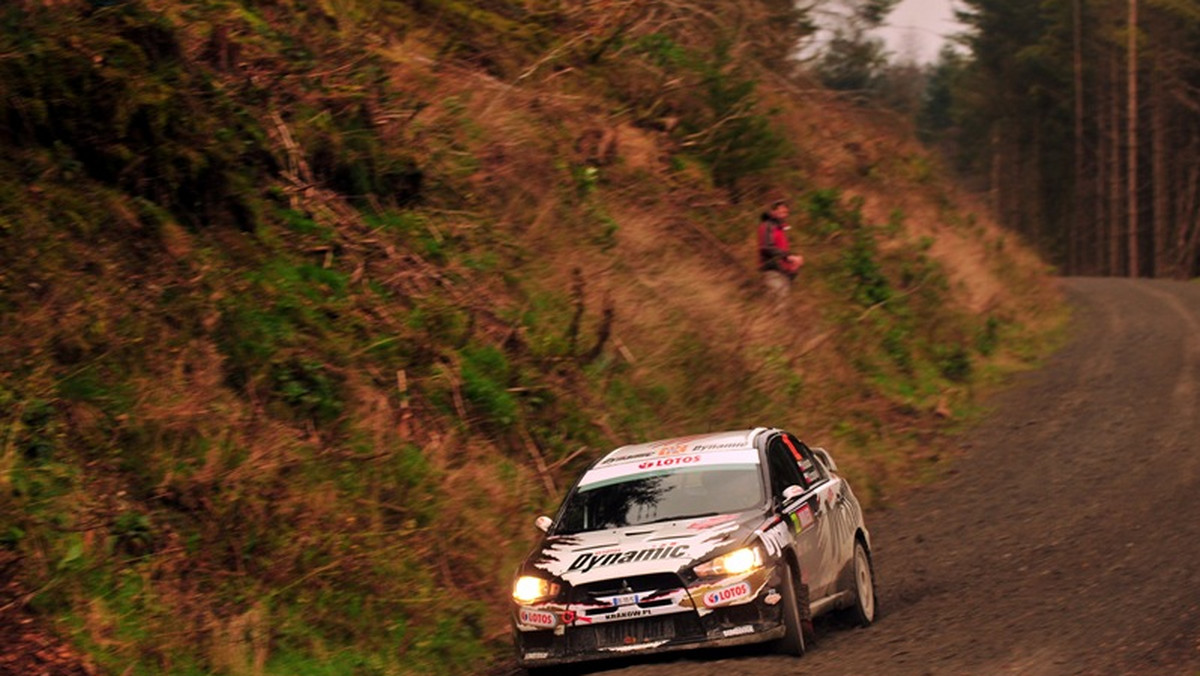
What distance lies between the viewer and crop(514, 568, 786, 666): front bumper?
8.94 m

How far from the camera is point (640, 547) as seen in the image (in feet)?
30.3

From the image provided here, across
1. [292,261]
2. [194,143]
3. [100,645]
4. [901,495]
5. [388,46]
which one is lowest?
[901,495]

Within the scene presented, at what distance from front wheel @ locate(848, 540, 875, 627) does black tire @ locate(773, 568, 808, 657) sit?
62.7 inches

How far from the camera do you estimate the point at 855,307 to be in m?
24.5

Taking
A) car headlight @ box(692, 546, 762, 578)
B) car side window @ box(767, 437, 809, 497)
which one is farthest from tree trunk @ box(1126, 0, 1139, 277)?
car headlight @ box(692, 546, 762, 578)

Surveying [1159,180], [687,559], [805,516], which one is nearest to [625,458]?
[805,516]

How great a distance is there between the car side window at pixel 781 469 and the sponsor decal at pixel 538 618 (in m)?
1.86

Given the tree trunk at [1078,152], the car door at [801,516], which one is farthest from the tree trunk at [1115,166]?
the car door at [801,516]

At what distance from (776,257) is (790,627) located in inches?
490

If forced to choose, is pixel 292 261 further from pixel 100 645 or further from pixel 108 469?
pixel 100 645

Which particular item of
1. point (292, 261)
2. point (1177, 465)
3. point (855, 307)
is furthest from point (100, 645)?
point (855, 307)

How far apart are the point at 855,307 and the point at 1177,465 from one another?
859 centimetres

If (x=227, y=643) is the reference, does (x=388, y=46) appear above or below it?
above

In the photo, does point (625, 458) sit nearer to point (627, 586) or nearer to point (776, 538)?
point (776, 538)
